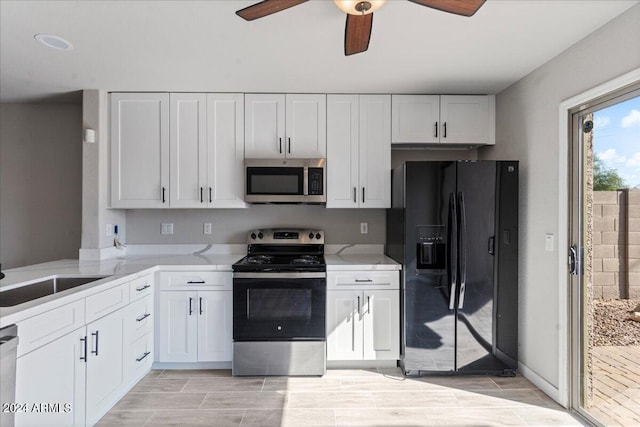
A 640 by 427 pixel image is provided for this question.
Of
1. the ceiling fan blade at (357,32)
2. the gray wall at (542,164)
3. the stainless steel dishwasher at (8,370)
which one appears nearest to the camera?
the stainless steel dishwasher at (8,370)

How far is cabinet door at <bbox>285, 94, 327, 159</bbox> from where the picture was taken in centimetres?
311

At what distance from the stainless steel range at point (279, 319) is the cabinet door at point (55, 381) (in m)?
1.06

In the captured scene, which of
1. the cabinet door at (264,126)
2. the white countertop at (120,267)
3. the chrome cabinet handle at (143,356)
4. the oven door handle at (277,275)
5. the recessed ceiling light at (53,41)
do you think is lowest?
the chrome cabinet handle at (143,356)

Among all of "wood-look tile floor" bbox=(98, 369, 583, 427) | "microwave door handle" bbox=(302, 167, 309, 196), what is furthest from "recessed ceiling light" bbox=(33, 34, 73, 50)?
"wood-look tile floor" bbox=(98, 369, 583, 427)

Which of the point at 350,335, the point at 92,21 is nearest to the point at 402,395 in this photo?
the point at 350,335

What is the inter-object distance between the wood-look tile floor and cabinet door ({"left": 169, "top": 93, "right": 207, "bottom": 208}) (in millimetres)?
1471

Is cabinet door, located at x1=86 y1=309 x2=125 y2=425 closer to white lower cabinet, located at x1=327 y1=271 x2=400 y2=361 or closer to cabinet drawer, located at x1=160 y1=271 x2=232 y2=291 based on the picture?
cabinet drawer, located at x1=160 y1=271 x2=232 y2=291

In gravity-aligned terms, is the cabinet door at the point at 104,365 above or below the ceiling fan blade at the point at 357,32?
below

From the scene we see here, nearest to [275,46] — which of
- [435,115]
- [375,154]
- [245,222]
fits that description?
[375,154]

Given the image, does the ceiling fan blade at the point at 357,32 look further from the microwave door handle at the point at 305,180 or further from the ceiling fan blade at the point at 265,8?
the microwave door handle at the point at 305,180

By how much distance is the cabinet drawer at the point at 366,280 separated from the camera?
282cm

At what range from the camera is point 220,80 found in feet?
9.20

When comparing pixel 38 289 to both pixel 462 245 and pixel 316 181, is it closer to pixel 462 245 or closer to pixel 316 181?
pixel 316 181

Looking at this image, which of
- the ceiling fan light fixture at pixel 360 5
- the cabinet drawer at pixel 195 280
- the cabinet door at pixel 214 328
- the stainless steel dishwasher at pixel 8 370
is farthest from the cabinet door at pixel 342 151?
the stainless steel dishwasher at pixel 8 370
